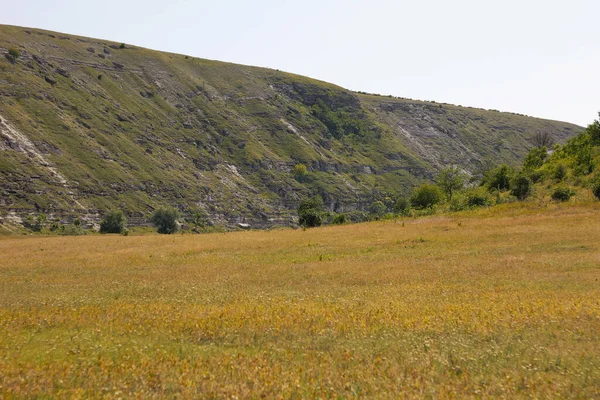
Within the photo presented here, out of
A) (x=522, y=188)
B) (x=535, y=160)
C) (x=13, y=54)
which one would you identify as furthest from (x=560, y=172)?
(x=13, y=54)

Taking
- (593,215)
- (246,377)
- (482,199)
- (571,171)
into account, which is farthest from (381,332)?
(571,171)

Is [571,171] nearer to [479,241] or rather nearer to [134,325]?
[479,241]

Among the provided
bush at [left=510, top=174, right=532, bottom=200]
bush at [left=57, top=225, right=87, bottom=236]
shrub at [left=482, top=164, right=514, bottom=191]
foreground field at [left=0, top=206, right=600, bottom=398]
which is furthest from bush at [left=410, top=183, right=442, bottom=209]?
bush at [left=57, top=225, right=87, bottom=236]

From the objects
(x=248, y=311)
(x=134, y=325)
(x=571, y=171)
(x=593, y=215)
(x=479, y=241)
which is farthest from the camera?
(x=571, y=171)

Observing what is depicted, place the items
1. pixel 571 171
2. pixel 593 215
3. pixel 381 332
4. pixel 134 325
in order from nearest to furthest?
pixel 381 332, pixel 134 325, pixel 593 215, pixel 571 171

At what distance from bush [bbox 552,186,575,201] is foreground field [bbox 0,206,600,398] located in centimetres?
2129

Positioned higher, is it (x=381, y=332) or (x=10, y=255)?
(x=381, y=332)

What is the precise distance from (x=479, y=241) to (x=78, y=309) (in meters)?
29.0

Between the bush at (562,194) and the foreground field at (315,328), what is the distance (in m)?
21.3

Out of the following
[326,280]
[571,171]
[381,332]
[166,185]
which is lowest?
[166,185]

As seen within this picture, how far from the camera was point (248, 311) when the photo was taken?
15.0m

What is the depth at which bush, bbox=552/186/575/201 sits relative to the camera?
4741cm

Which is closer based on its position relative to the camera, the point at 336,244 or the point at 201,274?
the point at 201,274

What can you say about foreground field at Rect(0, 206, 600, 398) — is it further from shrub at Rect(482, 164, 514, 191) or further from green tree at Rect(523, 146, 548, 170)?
green tree at Rect(523, 146, 548, 170)
